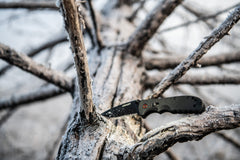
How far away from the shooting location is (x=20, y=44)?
10.6 ft

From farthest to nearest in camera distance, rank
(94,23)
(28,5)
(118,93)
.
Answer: (28,5) < (94,23) < (118,93)

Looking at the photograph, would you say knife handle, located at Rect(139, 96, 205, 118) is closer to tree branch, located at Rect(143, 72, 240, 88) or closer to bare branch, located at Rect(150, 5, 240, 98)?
bare branch, located at Rect(150, 5, 240, 98)

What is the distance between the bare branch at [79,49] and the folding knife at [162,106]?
5.5 inches

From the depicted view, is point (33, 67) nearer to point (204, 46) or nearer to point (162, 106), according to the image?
point (162, 106)

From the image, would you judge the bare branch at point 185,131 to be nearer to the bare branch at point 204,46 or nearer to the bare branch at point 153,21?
the bare branch at point 204,46

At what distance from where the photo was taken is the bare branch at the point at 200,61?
96 centimetres

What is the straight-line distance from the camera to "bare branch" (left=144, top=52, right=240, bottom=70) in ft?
3.16

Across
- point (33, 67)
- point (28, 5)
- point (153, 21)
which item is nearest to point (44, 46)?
point (28, 5)

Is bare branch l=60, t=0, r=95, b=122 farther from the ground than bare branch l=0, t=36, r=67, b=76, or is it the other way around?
bare branch l=0, t=36, r=67, b=76

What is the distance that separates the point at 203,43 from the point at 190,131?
0.89 feet

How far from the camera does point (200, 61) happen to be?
969 millimetres

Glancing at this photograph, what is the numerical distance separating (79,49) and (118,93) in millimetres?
393

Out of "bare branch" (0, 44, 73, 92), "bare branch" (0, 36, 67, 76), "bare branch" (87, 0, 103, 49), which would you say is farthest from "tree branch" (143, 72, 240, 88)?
"bare branch" (0, 36, 67, 76)

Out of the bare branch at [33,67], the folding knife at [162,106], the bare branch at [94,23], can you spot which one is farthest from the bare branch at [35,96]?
the folding knife at [162,106]
